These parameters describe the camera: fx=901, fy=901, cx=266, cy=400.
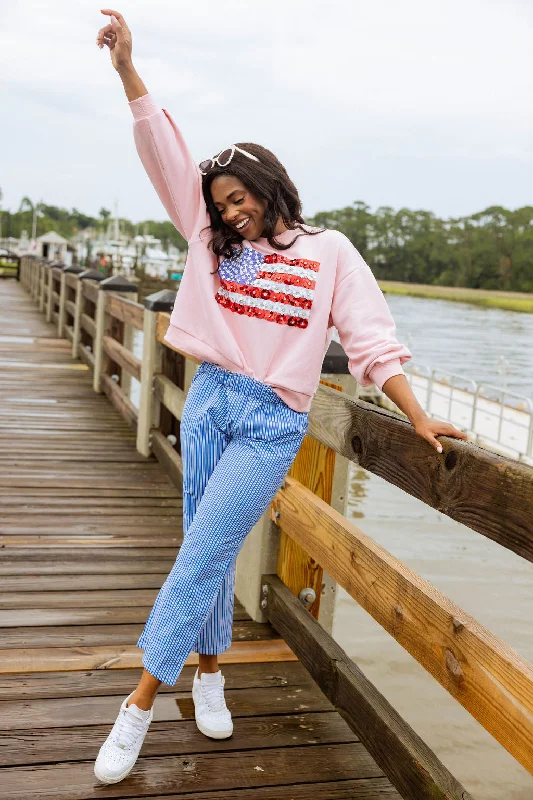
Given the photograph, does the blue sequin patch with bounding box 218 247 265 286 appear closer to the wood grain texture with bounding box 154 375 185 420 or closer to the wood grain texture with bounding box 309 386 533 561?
the wood grain texture with bounding box 309 386 533 561

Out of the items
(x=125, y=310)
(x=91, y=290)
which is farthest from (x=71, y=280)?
(x=125, y=310)

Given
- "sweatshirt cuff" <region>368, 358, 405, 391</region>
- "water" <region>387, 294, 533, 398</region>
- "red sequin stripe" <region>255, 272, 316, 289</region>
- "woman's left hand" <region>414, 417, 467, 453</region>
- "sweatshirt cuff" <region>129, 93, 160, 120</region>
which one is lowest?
"water" <region>387, 294, 533, 398</region>

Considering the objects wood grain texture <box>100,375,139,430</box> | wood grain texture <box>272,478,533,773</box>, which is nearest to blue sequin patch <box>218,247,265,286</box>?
wood grain texture <box>272,478,533,773</box>

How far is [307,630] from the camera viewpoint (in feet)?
9.38

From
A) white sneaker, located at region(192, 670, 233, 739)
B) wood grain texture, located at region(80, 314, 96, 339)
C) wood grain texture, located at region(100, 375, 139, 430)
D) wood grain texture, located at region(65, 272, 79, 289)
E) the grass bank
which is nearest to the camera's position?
white sneaker, located at region(192, 670, 233, 739)

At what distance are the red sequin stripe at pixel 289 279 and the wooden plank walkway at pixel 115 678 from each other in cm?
125

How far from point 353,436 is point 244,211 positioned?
2.21ft

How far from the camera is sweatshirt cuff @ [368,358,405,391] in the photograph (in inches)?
82.4

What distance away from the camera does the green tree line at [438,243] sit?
110m

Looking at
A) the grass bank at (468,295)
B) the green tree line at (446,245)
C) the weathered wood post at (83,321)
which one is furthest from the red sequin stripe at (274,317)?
the green tree line at (446,245)

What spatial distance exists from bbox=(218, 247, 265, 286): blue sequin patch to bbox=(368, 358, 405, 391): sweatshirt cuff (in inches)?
15.4

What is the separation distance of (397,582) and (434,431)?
44 cm

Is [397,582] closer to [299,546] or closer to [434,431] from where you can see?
[434,431]

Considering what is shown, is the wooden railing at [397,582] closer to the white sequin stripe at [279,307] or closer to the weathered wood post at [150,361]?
the white sequin stripe at [279,307]
